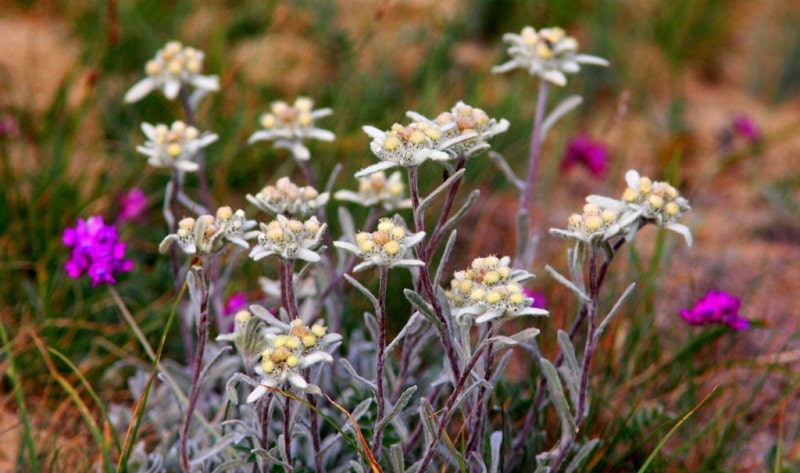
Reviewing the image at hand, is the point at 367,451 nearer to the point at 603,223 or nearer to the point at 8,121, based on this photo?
the point at 603,223

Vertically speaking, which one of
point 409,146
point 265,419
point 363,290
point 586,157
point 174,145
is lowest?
point 265,419

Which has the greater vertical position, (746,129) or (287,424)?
(746,129)

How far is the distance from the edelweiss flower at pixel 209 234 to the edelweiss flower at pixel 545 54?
3.22ft

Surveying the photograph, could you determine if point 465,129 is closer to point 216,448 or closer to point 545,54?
point 545,54

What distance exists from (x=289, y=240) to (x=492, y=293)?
1.48 feet

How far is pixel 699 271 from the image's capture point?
364cm

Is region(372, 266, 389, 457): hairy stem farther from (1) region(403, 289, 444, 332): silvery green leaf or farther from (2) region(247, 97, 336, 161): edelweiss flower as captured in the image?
(2) region(247, 97, 336, 161): edelweiss flower

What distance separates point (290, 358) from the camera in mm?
1762

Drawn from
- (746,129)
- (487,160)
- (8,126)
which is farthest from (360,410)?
(746,129)

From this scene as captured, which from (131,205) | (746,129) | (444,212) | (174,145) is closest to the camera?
(444,212)

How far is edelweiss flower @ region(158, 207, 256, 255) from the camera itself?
74.5 inches

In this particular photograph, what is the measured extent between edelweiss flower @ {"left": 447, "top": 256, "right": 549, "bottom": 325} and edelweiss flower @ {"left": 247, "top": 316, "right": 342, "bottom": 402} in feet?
1.04

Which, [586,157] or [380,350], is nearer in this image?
[380,350]

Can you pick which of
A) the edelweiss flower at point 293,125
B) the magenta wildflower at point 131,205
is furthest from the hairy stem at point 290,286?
the magenta wildflower at point 131,205
